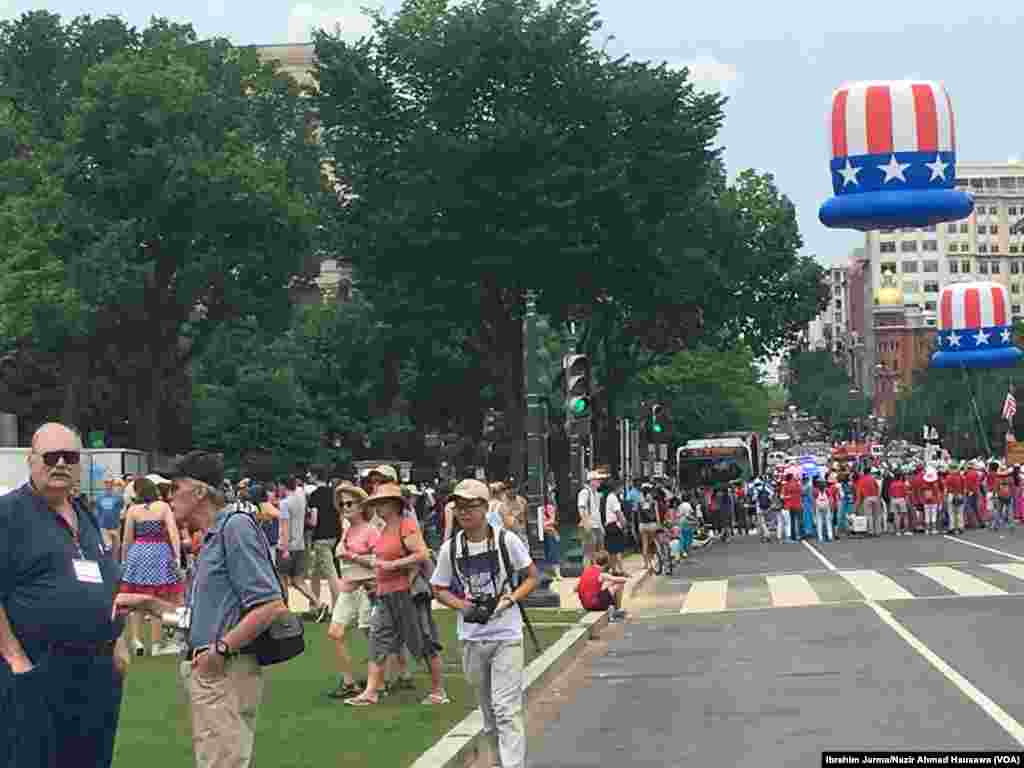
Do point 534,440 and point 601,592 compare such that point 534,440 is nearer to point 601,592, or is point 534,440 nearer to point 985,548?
point 601,592

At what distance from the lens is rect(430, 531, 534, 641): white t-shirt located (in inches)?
434

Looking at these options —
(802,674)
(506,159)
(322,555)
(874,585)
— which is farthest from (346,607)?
(506,159)

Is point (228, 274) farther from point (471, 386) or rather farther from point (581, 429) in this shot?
point (581, 429)

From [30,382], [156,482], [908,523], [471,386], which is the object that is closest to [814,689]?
[156,482]

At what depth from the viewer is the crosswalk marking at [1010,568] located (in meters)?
30.2

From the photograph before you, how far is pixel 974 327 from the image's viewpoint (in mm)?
63719

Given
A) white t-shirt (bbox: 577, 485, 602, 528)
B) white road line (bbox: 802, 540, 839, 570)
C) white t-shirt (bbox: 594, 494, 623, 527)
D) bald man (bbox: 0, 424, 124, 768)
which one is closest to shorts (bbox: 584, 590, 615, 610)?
white t-shirt (bbox: 594, 494, 623, 527)

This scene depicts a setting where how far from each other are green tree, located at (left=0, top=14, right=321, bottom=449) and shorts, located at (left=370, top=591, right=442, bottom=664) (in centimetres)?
4627

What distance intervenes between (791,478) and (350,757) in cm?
3834

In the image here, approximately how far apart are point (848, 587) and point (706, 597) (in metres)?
2.14

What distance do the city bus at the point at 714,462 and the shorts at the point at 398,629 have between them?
60.3 meters

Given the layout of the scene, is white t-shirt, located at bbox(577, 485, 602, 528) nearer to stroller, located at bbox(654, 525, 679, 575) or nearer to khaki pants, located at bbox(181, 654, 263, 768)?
stroller, located at bbox(654, 525, 679, 575)

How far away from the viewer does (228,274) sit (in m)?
65.2

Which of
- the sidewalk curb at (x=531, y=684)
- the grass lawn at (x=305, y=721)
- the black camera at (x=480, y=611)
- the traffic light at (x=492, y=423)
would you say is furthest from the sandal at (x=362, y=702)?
the traffic light at (x=492, y=423)
